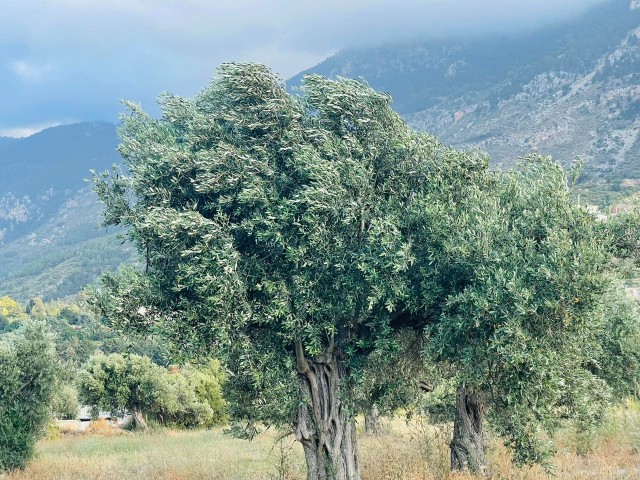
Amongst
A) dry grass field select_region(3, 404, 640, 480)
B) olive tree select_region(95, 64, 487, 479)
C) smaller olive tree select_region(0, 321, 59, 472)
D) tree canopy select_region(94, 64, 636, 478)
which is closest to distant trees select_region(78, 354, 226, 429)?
dry grass field select_region(3, 404, 640, 480)

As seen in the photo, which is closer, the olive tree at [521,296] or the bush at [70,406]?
the olive tree at [521,296]

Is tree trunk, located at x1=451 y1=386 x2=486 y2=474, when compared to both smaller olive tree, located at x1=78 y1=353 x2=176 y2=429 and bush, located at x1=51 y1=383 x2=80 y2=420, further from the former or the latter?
bush, located at x1=51 y1=383 x2=80 y2=420

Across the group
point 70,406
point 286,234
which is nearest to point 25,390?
point 286,234

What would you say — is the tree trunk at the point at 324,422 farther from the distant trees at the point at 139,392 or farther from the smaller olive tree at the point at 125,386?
the smaller olive tree at the point at 125,386

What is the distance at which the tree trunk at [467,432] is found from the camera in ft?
62.1

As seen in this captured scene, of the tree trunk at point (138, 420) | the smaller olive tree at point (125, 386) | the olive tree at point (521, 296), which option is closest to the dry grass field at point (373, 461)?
the olive tree at point (521, 296)

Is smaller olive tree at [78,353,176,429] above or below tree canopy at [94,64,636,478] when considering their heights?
below

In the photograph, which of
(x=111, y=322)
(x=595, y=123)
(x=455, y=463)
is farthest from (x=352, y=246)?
(x=595, y=123)

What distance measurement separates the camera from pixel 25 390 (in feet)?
86.5

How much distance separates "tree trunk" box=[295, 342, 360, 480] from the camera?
16172 mm

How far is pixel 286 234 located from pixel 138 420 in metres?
42.5

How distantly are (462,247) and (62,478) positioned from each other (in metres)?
18.0

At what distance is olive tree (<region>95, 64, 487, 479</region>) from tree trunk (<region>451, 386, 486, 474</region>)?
4.36m

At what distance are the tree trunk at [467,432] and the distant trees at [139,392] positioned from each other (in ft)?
109
